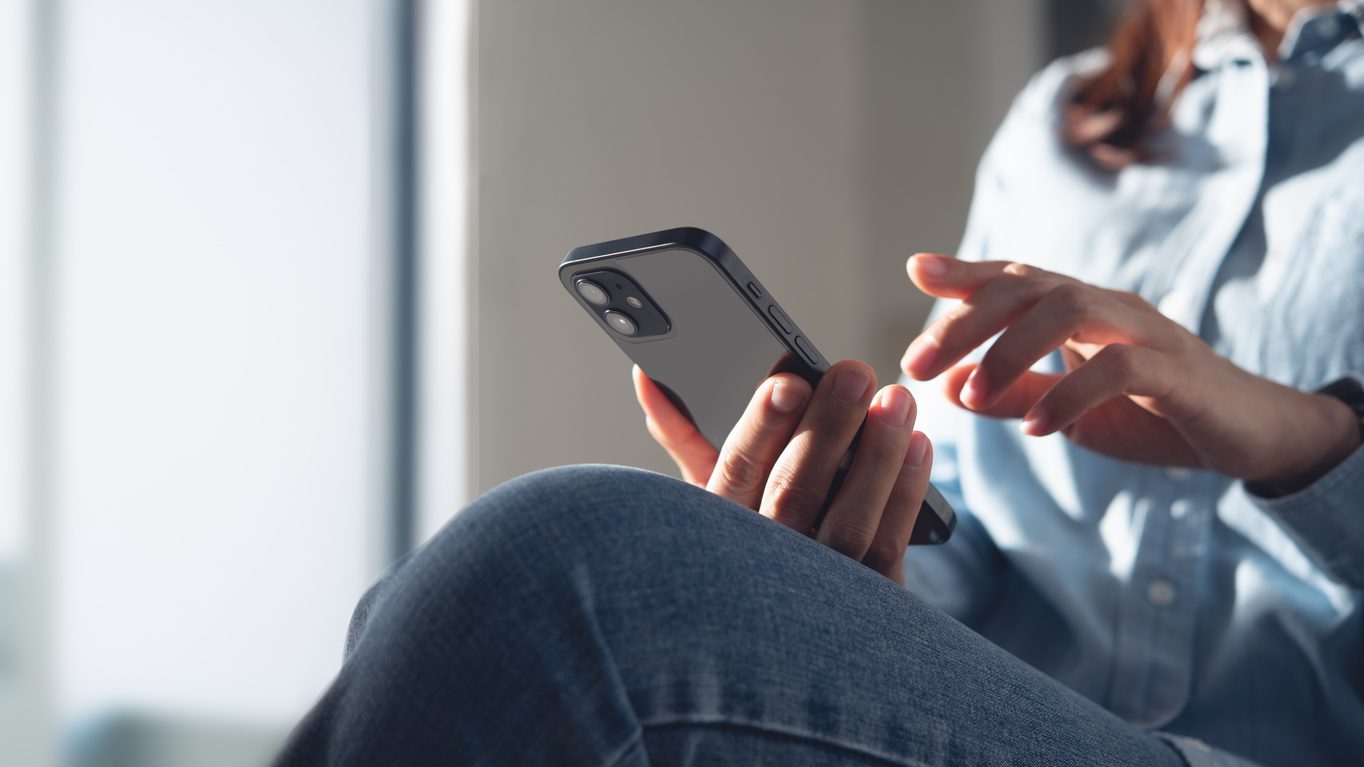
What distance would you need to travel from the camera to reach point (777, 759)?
33cm

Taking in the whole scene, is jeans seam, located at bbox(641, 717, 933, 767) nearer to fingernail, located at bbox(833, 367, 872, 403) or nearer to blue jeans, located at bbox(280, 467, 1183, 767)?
blue jeans, located at bbox(280, 467, 1183, 767)

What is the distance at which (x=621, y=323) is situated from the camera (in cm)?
51

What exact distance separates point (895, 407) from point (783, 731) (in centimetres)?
17

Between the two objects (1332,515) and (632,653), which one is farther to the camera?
(1332,515)

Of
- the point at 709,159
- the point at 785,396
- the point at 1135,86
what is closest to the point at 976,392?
the point at 785,396

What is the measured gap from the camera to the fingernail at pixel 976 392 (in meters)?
0.54

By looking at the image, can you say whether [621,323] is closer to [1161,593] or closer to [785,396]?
[785,396]

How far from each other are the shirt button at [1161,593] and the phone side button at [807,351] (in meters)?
0.34

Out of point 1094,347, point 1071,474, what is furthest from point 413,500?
point 1094,347

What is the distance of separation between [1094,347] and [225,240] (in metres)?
1.00

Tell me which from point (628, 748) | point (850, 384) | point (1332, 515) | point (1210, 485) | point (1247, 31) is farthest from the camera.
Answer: point (1247, 31)

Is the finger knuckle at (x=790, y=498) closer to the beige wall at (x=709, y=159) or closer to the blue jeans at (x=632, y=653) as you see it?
the blue jeans at (x=632, y=653)

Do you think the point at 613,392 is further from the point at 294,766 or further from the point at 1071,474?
the point at 294,766

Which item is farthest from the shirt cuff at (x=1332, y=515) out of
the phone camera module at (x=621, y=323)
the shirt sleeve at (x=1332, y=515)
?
the phone camera module at (x=621, y=323)
